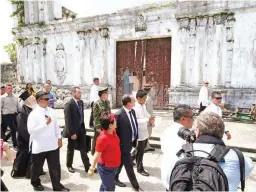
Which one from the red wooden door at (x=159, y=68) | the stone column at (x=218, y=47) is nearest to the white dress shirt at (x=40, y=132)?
the stone column at (x=218, y=47)

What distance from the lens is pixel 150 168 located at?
4.95 metres

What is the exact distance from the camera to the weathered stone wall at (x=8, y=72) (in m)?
17.4

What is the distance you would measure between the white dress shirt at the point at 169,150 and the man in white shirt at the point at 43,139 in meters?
2.02

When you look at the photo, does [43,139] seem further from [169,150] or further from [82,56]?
[82,56]

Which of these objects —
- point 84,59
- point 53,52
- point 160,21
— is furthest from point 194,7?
point 53,52

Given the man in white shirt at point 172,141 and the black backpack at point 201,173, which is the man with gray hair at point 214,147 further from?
the man in white shirt at point 172,141

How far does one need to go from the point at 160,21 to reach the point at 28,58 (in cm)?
909

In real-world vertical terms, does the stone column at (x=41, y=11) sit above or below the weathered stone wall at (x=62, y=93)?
above

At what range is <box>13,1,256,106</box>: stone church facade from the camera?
937 centimetres

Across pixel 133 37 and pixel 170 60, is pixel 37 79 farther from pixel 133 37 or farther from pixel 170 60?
pixel 170 60

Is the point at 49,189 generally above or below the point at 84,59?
below

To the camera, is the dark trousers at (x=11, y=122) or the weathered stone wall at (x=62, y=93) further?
the weathered stone wall at (x=62, y=93)

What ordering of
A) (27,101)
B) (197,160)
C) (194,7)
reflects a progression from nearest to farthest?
1. (197,160)
2. (27,101)
3. (194,7)

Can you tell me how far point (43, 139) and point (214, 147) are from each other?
279 centimetres
